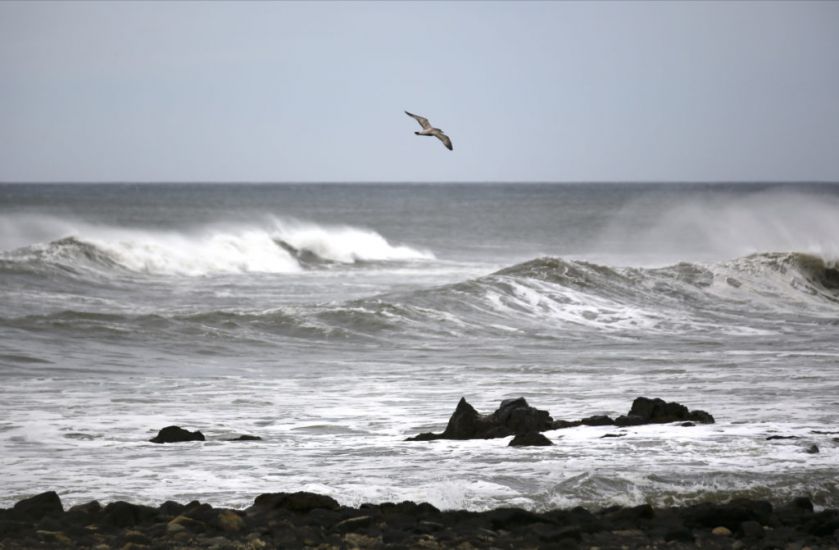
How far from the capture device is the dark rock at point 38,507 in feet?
21.9

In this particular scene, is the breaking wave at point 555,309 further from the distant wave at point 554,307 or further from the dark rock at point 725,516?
the dark rock at point 725,516

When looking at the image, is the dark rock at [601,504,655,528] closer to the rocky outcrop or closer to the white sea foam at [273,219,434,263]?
the rocky outcrop

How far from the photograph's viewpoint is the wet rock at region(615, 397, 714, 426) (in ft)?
32.2

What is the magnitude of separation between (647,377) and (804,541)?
22.2 feet

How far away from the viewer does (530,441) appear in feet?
29.3

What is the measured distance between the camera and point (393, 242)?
4941cm

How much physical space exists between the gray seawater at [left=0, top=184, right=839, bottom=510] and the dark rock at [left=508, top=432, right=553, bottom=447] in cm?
14

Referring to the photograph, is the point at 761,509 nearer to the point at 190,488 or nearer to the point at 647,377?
the point at 190,488

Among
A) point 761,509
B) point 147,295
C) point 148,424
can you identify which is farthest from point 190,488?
point 147,295

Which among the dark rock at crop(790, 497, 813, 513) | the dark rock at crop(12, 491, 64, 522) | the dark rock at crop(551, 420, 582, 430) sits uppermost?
the dark rock at crop(551, 420, 582, 430)

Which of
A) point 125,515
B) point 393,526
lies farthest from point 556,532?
point 125,515

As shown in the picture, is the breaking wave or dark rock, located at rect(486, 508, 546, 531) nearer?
dark rock, located at rect(486, 508, 546, 531)

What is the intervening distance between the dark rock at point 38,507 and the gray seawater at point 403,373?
0.46 metres

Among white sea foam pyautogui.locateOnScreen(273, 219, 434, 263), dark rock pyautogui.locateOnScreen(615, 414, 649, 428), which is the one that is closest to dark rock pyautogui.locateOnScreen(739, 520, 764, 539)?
dark rock pyautogui.locateOnScreen(615, 414, 649, 428)
